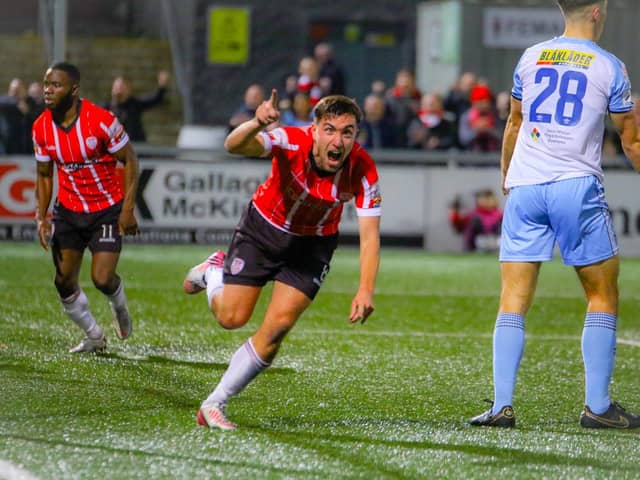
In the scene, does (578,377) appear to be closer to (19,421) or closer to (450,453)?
(450,453)

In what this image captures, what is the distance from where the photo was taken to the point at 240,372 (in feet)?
20.8

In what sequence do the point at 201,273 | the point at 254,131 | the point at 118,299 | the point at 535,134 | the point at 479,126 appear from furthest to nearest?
1. the point at 479,126
2. the point at 118,299
3. the point at 201,273
4. the point at 535,134
5. the point at 254,131

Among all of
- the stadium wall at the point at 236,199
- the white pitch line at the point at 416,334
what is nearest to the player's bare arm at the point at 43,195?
the white pitch line at the point at 416,334

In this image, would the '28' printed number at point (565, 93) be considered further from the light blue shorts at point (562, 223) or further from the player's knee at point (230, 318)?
the player's knee at point (230, 318)

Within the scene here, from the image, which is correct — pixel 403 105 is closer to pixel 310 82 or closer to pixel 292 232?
pixel 310 82

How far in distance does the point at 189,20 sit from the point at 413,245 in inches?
385

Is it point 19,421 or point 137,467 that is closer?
point 137,467

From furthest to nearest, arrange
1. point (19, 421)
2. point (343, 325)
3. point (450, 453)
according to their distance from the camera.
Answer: point (343, 325)
point (19, 421)
point (450, 453)

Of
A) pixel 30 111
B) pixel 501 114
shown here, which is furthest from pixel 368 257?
pixel 501 114

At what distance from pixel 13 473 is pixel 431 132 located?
43.8ft

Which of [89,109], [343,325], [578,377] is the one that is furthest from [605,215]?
[343,325]

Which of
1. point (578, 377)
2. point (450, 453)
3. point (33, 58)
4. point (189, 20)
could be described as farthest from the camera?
point (189, 20)

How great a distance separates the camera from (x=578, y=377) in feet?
28.5

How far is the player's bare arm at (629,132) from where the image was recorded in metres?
6.60
